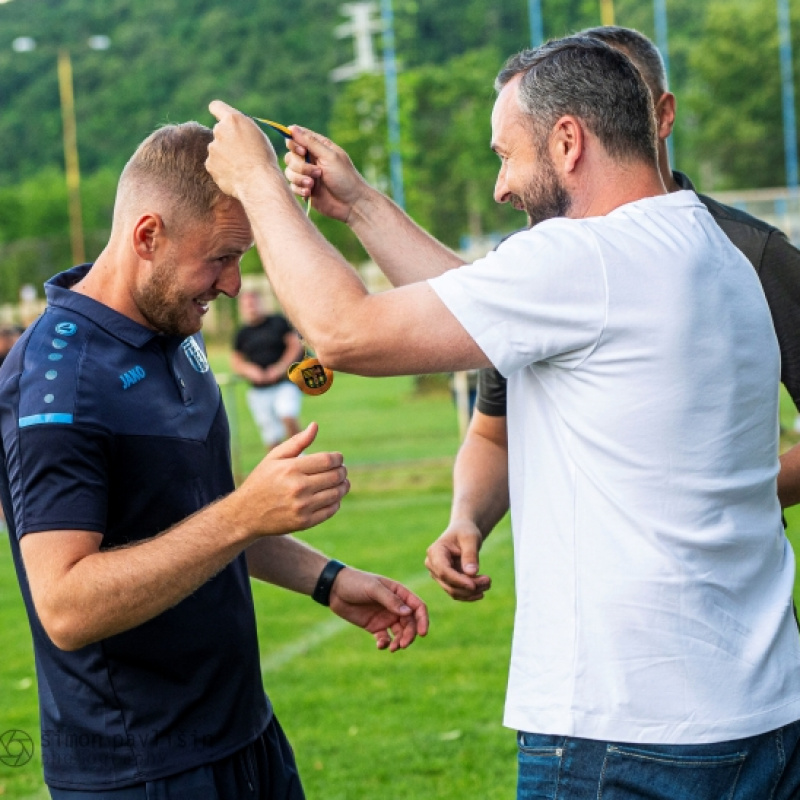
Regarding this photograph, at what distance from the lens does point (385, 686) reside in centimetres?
721

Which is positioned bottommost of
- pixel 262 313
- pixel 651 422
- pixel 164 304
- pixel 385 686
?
pixel 385 686

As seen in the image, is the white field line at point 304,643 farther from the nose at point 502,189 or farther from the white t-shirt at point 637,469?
the white t-shirt at point 637,469

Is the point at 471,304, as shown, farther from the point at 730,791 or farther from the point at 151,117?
the point at 151,117

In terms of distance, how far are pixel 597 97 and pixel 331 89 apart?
77.5 meters

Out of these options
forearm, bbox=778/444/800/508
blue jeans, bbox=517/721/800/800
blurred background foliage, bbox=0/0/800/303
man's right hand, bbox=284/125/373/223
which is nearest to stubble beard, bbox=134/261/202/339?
man's right hand, bbox=284/125/373/223

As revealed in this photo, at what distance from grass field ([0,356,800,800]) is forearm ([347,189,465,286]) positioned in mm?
3011

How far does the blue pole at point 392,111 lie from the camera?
36469 mm

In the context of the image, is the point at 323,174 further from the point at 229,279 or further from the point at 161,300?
the point at 161,300

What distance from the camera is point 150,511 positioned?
119 inches

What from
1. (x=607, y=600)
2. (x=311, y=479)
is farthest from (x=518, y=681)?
(x=311, y=479)

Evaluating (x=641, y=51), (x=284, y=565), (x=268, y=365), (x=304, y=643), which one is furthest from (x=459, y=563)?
(x=268, y=365)

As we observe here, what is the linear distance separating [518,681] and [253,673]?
0.88 meters

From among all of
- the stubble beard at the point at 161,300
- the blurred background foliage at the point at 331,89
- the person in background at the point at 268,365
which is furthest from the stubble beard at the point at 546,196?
the blurred background foliage at the point at 331,89

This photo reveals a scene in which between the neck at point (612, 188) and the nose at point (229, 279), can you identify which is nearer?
the neck at point (612, 188)
